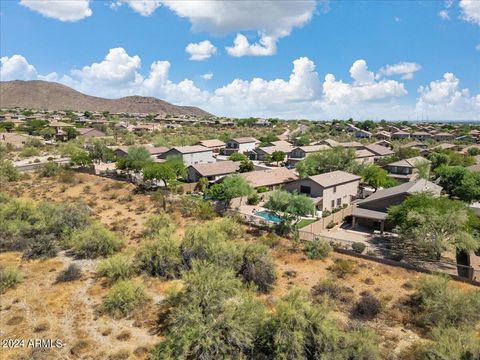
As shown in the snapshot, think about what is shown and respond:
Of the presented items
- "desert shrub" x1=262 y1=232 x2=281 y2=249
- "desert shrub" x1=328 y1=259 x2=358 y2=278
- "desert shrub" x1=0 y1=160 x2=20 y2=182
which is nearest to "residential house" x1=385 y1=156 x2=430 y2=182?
"desert shrub" x1=262 y1=232 x2=281 y2=249

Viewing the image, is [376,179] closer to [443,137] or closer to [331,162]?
[331,162]

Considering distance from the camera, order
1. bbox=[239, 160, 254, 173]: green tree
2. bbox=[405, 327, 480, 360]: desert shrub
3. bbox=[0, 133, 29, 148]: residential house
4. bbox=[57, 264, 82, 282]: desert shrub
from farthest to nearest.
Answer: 1. bbox=[0, 133, 29, 148]: residential house
2. bbox=[239, 160, 254, 173]: green tree
3. bbox=[57, 264, 82, 282]: desert shrub
4. bbox=[405, 327, 480, 360]: desert shrub

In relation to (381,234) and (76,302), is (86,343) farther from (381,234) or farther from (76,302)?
(381,234)

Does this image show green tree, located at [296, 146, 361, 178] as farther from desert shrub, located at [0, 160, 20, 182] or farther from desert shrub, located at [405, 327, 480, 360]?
desert shrub, located at [0, 160, 20, 182]

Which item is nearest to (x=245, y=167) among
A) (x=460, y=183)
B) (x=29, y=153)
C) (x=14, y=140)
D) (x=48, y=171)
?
(x=460, y=183)

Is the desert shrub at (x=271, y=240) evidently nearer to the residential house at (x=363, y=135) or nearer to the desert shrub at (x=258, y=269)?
the desert shrub at (x=258, y=269)

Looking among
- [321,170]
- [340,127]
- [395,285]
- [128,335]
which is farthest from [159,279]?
[340,127]
